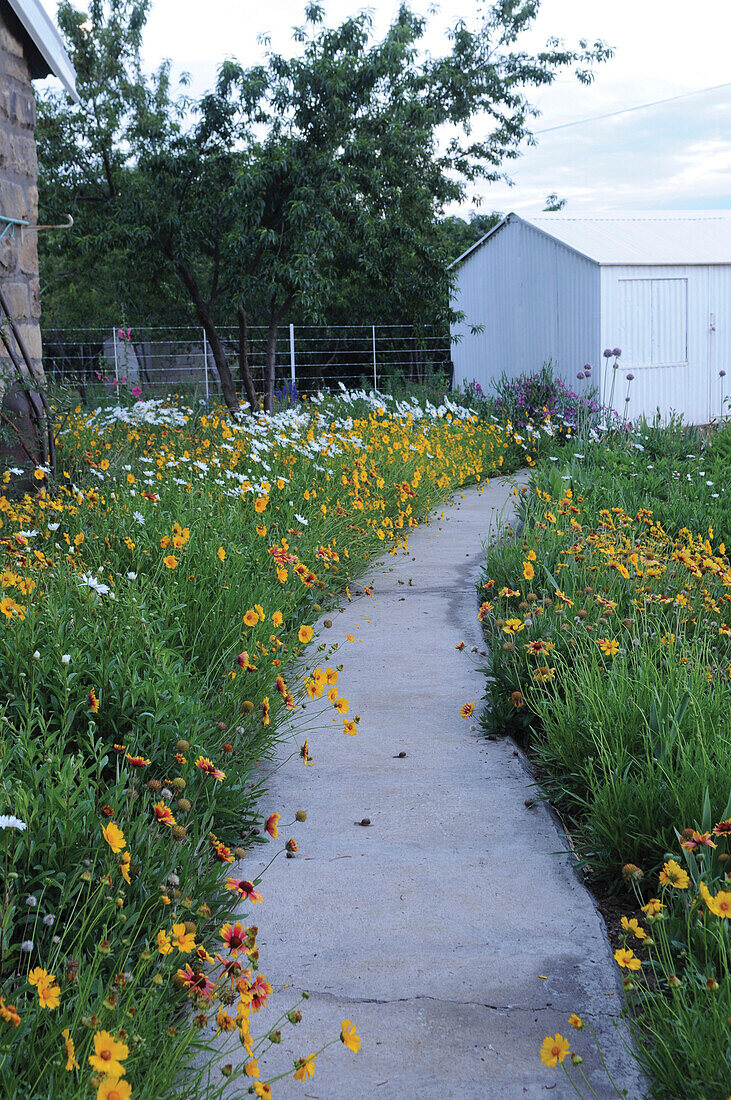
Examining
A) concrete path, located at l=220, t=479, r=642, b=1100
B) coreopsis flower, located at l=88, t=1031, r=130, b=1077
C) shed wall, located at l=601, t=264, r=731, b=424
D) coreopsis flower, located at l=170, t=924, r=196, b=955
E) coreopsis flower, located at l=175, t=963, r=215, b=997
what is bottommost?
concrete path, located at l=220, t=479, r=642, b=1100

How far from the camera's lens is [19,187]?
598 centimetres

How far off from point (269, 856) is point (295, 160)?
9.66m

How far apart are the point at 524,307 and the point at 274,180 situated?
16.4 feet

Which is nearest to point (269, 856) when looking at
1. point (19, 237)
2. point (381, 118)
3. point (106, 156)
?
point (19, 237)

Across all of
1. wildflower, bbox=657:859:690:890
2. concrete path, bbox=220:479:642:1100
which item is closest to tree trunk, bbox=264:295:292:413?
concrete path, bbox=220:479:642:1100

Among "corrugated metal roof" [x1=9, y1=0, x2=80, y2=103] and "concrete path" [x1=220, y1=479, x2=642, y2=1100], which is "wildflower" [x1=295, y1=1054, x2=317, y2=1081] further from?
"corrugated metal roof" [x1=9, y1=0, x2=80, y2=103]

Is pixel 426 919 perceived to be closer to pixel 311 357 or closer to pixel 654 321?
pixel 654 321

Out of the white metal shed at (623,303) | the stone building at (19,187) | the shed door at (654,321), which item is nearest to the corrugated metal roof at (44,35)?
the stone building at (19,187)

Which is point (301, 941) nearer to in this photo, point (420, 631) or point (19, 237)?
point (420, 631)

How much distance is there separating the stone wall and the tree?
4.44 meters

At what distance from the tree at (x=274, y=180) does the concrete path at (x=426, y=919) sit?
812 centimetres

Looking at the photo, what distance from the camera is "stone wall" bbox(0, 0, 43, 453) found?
5.60 meters

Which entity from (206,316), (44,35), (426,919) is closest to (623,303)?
(206,316)

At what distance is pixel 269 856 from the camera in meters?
2.54
